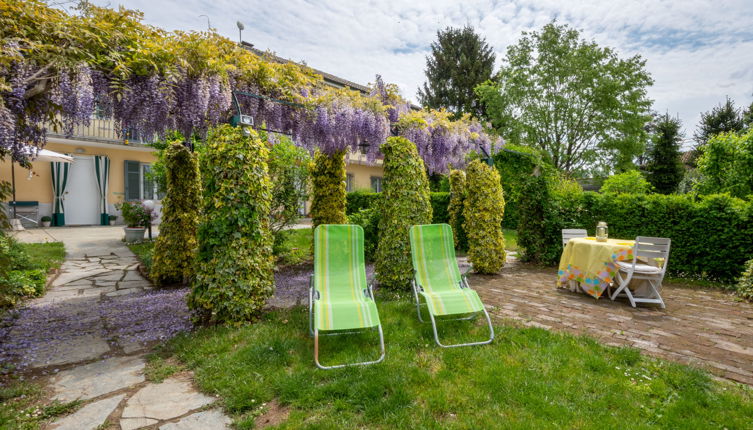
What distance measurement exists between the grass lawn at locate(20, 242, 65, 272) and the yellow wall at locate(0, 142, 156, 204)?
369 centimetres

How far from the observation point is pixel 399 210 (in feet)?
18.2

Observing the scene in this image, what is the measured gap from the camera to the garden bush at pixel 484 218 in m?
6.91

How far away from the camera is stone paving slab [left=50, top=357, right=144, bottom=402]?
9.12ft

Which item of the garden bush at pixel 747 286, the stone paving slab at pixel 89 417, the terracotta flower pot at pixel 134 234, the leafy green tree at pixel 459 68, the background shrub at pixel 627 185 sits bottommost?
the stone paving slab at pixel 89 417

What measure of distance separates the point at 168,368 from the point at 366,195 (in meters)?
9.80

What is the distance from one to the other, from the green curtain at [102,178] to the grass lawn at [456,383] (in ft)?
43.1

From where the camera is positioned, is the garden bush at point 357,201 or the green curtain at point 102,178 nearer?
the garden bush at point 357,201

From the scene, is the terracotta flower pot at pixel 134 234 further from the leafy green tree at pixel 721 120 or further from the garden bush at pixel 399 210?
the leafy green tree at pixel 721 120

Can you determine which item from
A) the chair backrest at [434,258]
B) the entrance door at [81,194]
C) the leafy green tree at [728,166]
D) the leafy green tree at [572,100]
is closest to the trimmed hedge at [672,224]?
the leafy green tree at [728,166]

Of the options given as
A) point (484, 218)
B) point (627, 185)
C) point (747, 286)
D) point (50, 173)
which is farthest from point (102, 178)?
point (627, 185)

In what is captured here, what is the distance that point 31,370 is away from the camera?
10.3ft

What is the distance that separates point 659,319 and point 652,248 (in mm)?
1067

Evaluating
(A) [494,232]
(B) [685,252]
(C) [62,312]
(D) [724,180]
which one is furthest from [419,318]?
(D) [724,180]

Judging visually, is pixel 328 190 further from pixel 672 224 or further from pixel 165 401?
pixel 672 224
